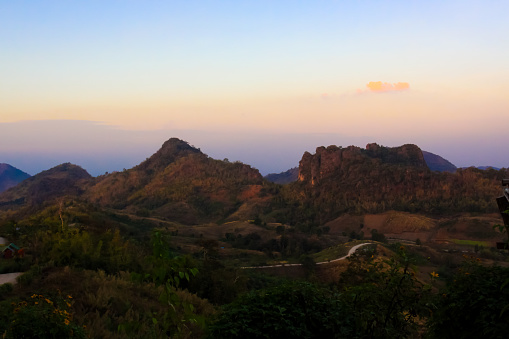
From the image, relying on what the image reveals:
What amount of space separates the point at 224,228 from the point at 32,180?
89547mm

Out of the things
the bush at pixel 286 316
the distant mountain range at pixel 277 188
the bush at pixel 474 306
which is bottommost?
the distant mountain range at pixel 277 188

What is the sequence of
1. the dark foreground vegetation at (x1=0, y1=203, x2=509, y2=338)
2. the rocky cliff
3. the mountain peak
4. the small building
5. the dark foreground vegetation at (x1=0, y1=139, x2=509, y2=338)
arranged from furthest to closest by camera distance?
the mountain peak → the rocky cliff → the small building → the dark foreground vegetation at (x1=0, y1=139, x2=509, y2=338) → the dark foreground vegetation at (x1=0, y1=203, x2=509, y2=338)

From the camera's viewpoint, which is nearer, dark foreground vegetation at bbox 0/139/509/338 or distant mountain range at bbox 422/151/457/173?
dark foreground vegetation at bbox 0/139/509/338

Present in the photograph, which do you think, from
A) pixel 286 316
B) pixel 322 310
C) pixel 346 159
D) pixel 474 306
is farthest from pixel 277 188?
pixel 474 306

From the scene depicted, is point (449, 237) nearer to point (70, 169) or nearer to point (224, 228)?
point (224, 228)

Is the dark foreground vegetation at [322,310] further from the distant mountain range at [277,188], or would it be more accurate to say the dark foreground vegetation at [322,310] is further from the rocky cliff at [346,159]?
the rocky cliff at [346,159]

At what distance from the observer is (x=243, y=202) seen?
318 ft

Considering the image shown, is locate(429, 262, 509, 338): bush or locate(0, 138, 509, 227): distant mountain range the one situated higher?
locate(429, 262, 509, 338): bush

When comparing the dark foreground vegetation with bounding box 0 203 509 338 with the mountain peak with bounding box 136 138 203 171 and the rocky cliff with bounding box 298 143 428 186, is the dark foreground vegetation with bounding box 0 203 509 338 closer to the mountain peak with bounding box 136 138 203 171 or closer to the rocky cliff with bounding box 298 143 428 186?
the rocky cliff with bounding box 298 143 428 186

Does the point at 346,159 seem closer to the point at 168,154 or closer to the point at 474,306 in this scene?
the point at 168,154

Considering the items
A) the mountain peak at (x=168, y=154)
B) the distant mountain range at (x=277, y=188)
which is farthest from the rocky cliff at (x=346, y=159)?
the mountain peak at (x=168, y=154)

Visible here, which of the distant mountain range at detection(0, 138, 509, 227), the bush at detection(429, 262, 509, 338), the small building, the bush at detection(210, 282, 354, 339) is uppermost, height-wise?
the bush at detection(429, 262, 509, 338)

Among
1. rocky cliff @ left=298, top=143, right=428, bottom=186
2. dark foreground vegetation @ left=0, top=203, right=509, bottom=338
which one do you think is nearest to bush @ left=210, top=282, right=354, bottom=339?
dark foreground vegetation @ left=0, top=203, right=509, bottom=338

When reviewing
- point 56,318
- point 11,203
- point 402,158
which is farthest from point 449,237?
point 11,203
